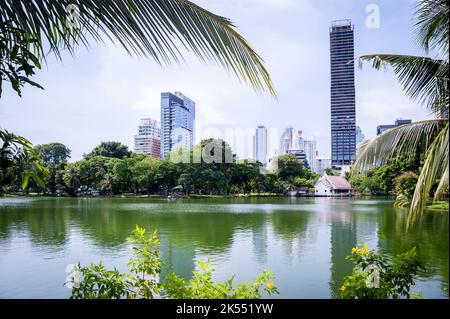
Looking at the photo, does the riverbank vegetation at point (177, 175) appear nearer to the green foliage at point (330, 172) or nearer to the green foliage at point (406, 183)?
the green foliage at point (330, 172)

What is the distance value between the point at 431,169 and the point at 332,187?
90.9 ft

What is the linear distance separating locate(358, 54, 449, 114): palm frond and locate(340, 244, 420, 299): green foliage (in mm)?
880

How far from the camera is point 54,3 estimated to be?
2.88 ft

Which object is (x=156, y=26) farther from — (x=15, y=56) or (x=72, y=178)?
(x=72, y=178)

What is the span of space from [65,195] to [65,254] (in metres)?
14.8

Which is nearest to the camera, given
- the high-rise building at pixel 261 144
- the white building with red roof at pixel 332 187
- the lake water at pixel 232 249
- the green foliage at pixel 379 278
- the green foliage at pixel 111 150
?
the green foliage at pixel 379 278

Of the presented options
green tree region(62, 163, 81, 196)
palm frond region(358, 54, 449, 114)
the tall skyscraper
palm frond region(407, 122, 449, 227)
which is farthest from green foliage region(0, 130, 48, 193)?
green tree region(62, 163, 81, 196)

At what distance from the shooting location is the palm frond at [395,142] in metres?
1.59

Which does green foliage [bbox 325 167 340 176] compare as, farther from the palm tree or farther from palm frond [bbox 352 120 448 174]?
palm frond [bbox 352 120 448 174]

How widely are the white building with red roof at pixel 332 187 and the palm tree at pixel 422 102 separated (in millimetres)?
25979

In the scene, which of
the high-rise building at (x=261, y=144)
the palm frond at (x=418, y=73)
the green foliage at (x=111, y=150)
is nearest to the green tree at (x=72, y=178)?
the green foliage at (x=111, y=150)
